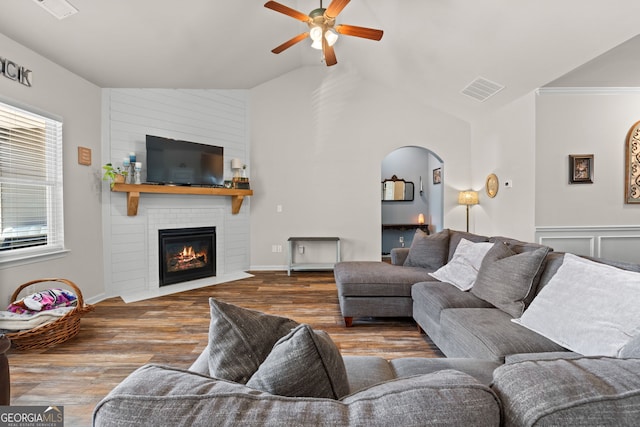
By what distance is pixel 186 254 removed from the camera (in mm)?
4617

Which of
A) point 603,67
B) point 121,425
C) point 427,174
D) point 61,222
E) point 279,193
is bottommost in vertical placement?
point 121,425

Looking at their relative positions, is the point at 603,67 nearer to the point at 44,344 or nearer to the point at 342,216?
the point at 342,216

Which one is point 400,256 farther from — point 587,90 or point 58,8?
point 58,8

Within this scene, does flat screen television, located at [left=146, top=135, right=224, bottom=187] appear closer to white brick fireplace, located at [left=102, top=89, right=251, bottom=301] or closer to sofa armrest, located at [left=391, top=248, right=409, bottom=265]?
white brick fireplace, located at [left=102, top=89, right=251, bottom=301]

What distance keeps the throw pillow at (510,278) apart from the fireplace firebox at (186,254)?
3.82 metres

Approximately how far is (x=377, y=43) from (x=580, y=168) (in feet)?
9.72

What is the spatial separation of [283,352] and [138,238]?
413 centimetres

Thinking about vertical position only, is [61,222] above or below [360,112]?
below

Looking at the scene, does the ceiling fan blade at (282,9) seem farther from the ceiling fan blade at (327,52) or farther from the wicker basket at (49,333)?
the wicker basket at (49,333)

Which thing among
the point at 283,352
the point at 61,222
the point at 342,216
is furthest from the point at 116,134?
the point at 283,352

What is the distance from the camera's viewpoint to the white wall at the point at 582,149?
3777mm

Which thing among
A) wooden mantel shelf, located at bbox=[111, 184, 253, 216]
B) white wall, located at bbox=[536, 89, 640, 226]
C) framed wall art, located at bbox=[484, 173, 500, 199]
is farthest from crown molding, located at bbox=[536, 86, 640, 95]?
wooden mantel shelf, located at bbox=[111, 184, 253, 216]

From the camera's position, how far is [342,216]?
5.44m

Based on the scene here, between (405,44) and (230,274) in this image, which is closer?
(405,44)
